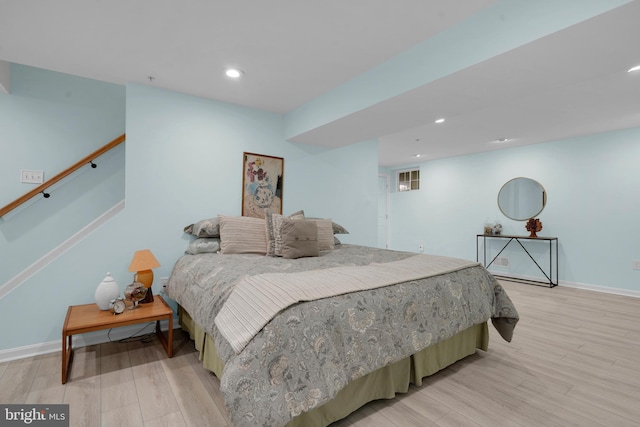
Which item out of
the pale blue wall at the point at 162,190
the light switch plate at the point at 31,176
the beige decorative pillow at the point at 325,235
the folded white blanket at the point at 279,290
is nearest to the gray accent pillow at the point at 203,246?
the pale blue wall at the point at 162,190

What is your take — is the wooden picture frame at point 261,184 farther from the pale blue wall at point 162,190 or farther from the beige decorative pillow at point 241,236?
the beige decorative pillow at point 241,236

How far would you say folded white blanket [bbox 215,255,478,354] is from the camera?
Answer: 1.35 m

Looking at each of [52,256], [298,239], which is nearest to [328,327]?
[298,239]

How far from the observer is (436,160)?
656 cm

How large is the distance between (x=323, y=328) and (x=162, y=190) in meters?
2.29

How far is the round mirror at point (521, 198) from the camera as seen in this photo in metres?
5.07

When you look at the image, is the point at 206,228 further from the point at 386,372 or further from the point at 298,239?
the point at 386,372

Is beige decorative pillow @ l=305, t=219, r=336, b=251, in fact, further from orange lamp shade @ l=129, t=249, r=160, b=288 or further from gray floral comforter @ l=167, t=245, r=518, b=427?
orange lamp shade @ l=129, t=249, r=160, b=288

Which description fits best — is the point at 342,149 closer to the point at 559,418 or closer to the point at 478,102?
the point at 478,102

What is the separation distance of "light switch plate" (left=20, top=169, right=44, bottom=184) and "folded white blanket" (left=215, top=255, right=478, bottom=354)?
9.04ft

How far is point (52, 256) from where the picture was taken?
2.71 m

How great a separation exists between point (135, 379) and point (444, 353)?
2.10 meters

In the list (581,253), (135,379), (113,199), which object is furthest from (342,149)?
(581,253)

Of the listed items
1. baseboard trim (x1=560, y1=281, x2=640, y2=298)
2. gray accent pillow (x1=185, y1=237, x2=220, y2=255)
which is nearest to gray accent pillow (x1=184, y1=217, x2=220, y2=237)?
gray accent pillow (x1=185, y1=237, x2=220, y2=255)
